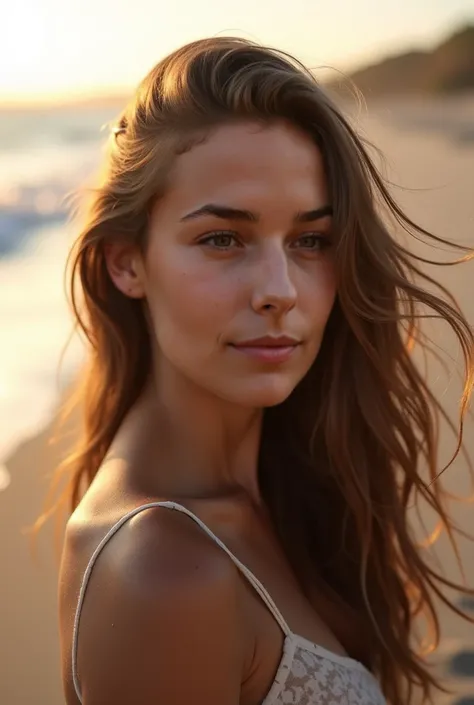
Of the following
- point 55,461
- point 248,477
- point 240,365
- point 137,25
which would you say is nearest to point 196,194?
point 240,365

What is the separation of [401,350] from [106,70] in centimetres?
549

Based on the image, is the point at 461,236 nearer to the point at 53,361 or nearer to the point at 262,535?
the point at 53,361

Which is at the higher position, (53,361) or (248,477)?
(53,361)

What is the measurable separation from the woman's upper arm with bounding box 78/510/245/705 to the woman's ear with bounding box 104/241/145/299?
1.90ft

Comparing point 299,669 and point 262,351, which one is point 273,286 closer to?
point 262,351

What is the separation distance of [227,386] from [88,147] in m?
6.61

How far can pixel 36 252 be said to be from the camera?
6.13m

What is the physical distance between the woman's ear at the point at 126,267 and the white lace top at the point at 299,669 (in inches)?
21.0

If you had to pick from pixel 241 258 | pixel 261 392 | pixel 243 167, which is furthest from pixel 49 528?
pixel 243 167

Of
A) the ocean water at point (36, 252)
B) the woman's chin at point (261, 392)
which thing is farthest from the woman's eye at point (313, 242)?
the ocean water at point (36, 252)

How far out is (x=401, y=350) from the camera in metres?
2.31

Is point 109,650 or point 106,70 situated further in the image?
point 106,70

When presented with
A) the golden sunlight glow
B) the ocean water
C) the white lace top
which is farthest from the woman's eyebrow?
the golden sunlight glow

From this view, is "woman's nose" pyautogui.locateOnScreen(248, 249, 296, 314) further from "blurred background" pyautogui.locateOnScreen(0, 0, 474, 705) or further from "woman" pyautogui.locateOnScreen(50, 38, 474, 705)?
"blurred background" pyautogui.locateOnScreen(0, 0, 474, 705)
